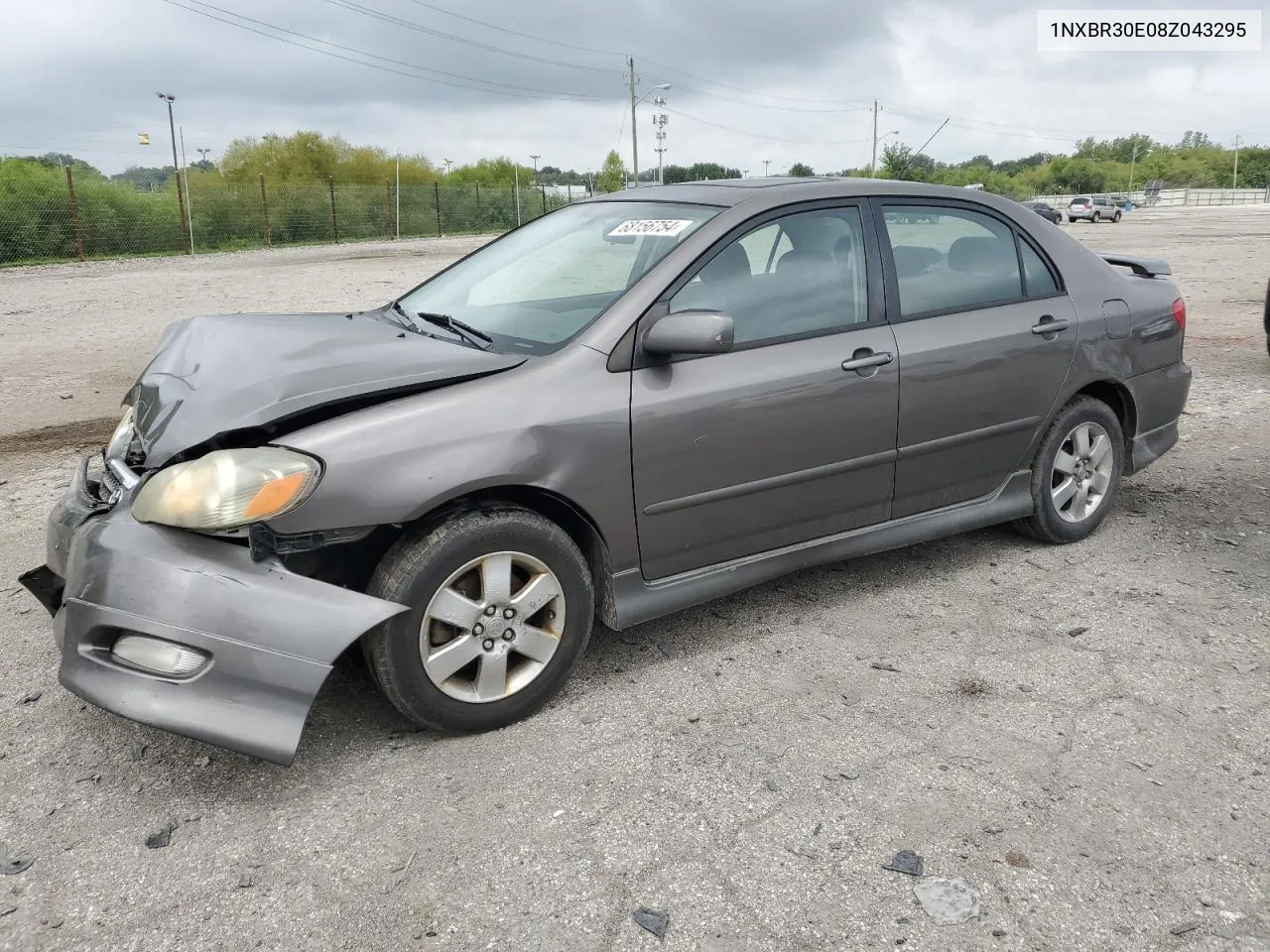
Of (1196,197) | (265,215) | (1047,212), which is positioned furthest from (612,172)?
(1047,212)

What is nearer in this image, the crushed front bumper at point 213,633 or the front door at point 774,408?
the crushed front bumper at point 213,633

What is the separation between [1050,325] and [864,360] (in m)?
1.08

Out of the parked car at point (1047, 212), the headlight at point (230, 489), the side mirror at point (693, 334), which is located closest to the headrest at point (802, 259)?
the side mirror at point (693, 334)

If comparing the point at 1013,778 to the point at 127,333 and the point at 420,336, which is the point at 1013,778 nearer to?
the point at 420,336

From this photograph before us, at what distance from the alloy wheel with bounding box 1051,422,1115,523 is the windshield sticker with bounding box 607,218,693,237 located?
2.01 m

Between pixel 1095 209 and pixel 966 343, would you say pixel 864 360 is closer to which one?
pixel 966 343

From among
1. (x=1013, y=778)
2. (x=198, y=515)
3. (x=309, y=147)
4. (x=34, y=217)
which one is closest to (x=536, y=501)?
(x=198, y=515)

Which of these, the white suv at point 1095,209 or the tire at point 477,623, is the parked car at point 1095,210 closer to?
the white suv at point 1095,209

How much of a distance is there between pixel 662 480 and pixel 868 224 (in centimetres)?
140

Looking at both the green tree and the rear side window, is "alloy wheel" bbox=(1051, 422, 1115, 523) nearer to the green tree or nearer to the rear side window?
the rear side window

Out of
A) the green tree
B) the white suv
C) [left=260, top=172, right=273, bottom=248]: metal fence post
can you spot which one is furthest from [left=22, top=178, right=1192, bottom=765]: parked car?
the green tree

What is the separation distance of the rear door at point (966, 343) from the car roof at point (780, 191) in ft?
0.23

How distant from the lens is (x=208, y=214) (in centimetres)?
2984

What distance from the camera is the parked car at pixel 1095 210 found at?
159 feet
